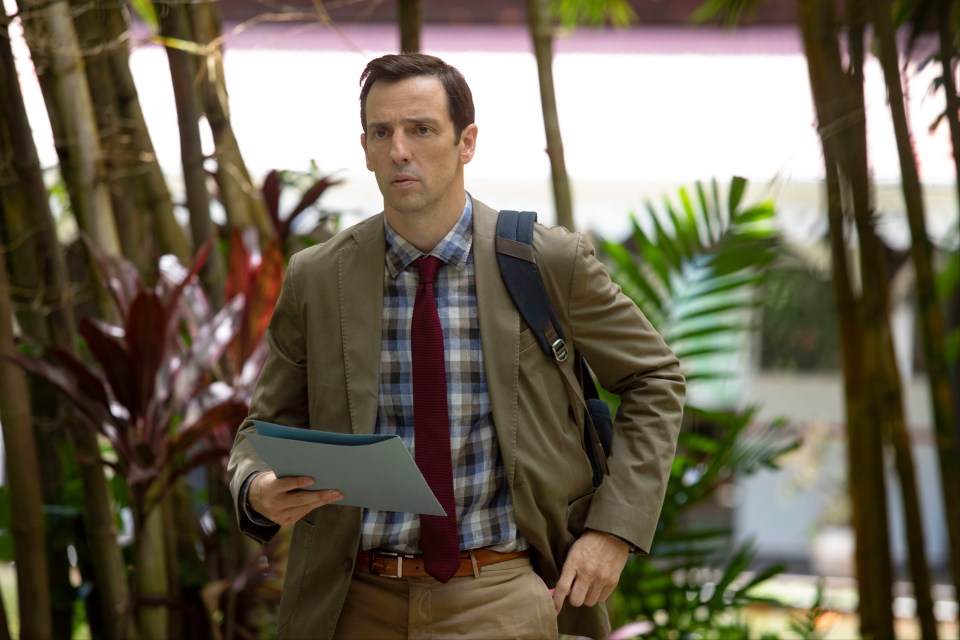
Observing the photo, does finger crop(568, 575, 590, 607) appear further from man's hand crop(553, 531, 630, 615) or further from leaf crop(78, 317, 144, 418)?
leaf crop(78, 317, 144, 418)

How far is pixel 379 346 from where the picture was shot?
1.79 metres

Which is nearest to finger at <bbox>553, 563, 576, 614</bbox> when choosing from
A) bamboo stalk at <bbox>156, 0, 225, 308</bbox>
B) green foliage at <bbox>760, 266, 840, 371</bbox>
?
bamboo stalk at <bbox>156, 0, 225, 308</bbox>

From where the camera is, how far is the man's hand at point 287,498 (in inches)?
63.3

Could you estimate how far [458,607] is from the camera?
1.73 metres

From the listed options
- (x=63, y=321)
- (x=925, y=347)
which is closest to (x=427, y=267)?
(x=63, y=321)

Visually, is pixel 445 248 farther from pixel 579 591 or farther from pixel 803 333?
pixel 803 333

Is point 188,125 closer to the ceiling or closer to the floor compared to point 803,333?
closer to the ceiling

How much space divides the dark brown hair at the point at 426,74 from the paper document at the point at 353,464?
0.55 m

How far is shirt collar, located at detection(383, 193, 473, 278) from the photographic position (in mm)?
1805

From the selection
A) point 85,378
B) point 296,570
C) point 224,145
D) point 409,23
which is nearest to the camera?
point 296,570

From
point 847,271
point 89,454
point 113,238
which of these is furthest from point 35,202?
point 847,271

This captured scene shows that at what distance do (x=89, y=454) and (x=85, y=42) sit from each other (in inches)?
45.4

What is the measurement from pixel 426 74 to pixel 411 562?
Answer: 0.74m

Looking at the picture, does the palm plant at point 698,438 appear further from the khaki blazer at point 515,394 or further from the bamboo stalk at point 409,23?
the khaki blazer at point 515,394
